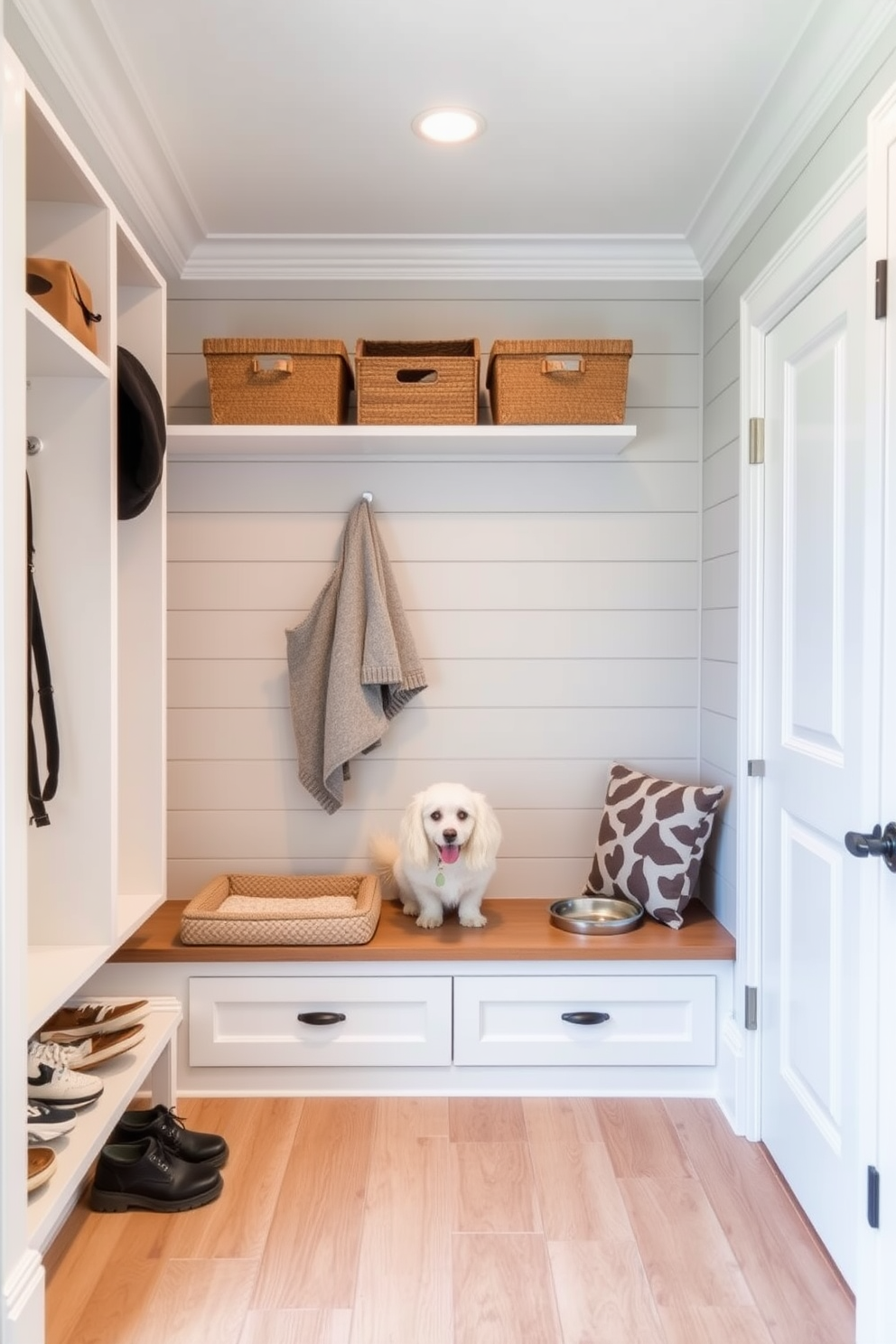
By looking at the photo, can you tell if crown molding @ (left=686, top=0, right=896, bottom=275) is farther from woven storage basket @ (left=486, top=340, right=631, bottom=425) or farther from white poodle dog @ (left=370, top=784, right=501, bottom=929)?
white poodle dog @ (left=370, top=784, right=501, bottom=929)

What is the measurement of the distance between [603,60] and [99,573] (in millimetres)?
1544

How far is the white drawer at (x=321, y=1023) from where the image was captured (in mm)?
2660

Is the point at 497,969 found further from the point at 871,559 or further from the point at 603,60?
the point at 603,60

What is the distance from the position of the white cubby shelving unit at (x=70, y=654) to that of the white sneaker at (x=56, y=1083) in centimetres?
5

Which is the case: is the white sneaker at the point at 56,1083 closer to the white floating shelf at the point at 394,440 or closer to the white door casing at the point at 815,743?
the white door casing at the point at 815,743

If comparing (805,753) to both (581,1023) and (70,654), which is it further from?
(70,654)

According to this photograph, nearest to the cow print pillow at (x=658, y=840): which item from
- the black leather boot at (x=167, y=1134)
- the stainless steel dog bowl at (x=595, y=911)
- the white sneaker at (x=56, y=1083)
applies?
the stainless steel dog bowl at (x=595, y=911)

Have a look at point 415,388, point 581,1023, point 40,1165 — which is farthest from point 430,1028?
point 415,388

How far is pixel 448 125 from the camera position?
90.3 inches

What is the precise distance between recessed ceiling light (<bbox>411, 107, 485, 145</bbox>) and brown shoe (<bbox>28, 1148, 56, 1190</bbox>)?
2376 mm

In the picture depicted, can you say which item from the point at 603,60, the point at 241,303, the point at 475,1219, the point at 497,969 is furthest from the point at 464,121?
the point at 475,1219

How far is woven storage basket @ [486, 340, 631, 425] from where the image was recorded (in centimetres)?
278

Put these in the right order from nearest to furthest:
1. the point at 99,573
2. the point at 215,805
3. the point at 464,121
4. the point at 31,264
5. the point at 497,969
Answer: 1. the point at 31,264
2. the point at 99,573
3. the point at 464,121
4. the point at 497,969
5. the point at 215,805

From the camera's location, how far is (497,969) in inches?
105
